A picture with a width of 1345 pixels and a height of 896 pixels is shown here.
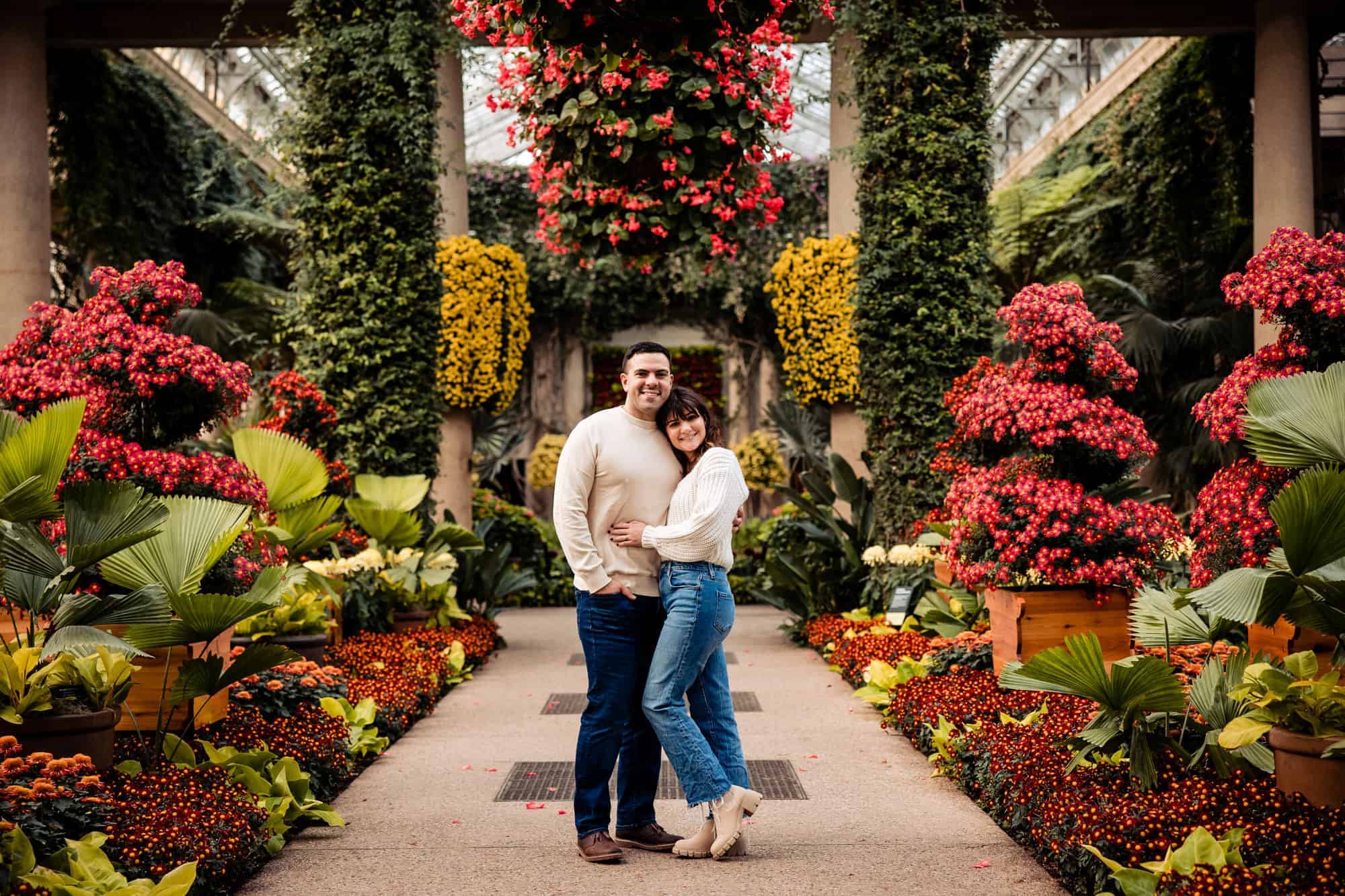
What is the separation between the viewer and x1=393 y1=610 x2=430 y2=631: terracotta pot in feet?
26.0

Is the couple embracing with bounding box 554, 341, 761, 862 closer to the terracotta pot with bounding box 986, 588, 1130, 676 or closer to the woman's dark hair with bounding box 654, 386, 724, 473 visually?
the woman's dark hair with bounding box 654, 386, 724, 473

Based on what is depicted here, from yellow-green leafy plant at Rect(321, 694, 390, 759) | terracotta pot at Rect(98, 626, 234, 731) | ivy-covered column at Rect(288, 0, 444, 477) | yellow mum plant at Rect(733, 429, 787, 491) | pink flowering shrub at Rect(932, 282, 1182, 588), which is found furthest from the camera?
yellow mum plant at Rect(733, 429, 787, 491)

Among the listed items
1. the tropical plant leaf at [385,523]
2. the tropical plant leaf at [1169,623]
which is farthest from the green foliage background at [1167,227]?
the tropical plant leaf at [1169,623]

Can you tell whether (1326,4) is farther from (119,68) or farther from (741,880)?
(119,68)

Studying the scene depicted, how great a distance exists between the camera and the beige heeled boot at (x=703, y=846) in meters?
3.63

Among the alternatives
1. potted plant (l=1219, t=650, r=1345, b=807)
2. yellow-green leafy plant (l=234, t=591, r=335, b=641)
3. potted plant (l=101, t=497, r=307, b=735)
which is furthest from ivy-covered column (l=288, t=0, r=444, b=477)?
potted plant (l=1219, t=650, r=1345, b=807)

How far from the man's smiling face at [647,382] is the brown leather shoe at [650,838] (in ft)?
4.16

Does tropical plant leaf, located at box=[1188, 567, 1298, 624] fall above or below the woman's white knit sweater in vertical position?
below

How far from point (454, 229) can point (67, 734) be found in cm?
842

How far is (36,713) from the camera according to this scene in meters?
3.32

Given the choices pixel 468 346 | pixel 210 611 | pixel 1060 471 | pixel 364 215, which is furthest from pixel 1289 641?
pixel 468 346

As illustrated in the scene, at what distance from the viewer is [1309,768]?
9.75ft

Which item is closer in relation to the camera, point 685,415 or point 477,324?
point 685,415

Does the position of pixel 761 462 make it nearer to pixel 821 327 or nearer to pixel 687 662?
pixel 821 327
